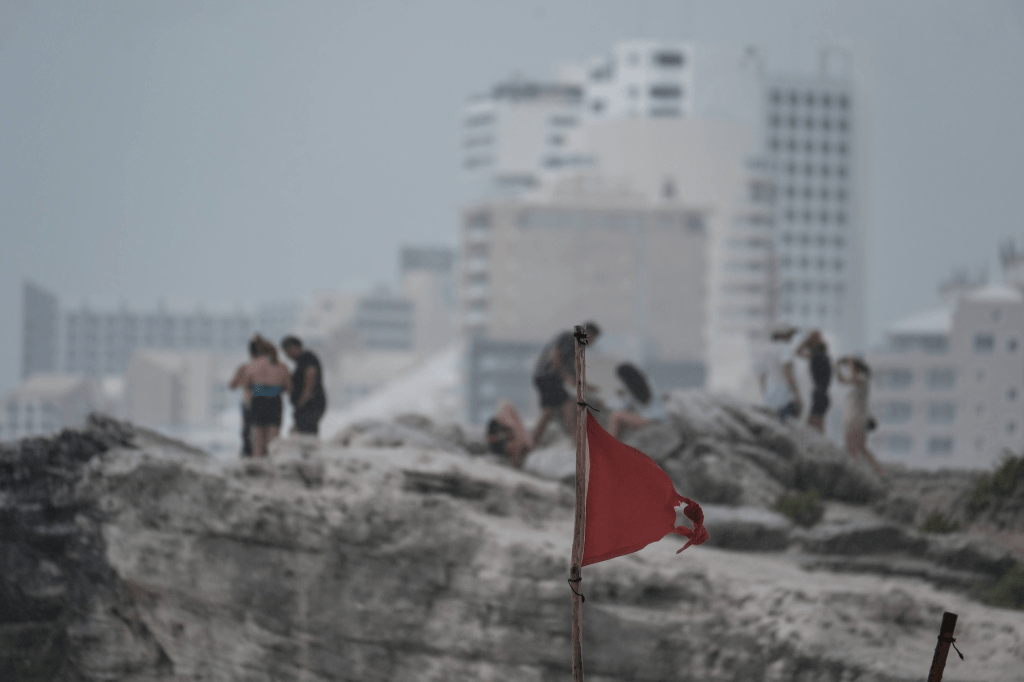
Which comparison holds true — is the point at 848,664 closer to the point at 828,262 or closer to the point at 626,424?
the point at 626,424

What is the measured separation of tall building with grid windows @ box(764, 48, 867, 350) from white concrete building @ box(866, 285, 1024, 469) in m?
43.3

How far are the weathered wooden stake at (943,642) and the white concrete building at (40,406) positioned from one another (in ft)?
479

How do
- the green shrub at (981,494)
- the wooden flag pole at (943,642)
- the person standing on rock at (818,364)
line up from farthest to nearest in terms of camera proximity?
the person standing on rock at (818,364) → the green shrub at (981,494) → the wooden flag pole at (943,642)

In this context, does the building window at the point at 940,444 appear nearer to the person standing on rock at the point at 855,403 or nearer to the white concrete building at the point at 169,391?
the person standing on rock at the point at 855,403

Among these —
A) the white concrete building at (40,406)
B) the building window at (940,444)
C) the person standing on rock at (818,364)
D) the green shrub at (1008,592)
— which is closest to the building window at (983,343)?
the building window at (940,444)

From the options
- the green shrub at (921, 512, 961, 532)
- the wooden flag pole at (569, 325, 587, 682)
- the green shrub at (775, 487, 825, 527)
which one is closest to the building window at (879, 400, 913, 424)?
the green shrub at (921, 512, 961, 532)

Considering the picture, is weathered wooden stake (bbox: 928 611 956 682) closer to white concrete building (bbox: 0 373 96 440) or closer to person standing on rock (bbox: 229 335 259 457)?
person standing on rock (bbox: 229 335 259 457)

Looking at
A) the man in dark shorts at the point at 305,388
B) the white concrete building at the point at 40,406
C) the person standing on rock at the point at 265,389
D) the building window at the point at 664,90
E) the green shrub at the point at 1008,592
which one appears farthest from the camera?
the white concrete building at the point at 40,406

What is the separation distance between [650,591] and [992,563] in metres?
5.55

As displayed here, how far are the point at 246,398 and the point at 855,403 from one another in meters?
11.2

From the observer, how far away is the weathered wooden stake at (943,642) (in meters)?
8.95

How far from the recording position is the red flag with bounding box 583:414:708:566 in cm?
934

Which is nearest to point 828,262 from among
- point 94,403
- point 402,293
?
point 402,293

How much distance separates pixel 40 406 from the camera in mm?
146625
